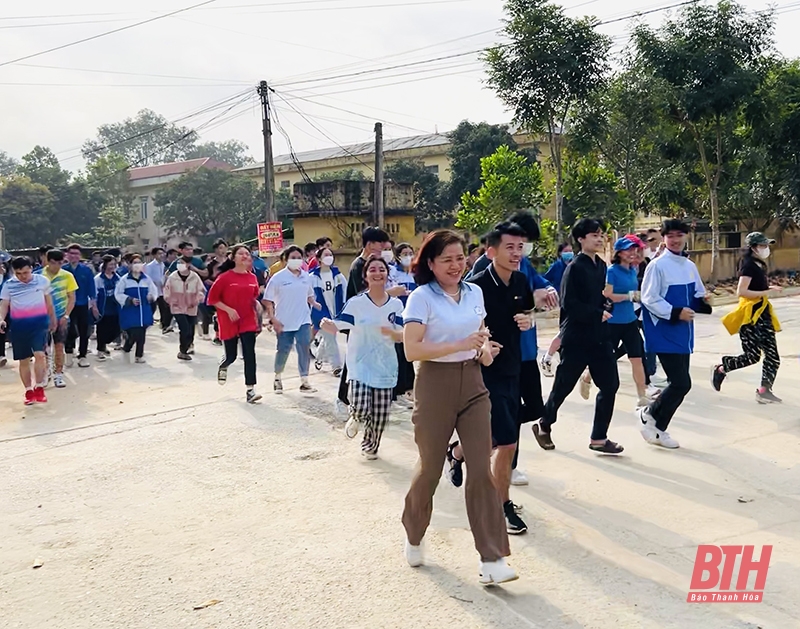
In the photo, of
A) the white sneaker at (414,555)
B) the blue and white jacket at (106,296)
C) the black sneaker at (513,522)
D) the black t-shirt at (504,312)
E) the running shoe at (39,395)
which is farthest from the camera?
the blue and white jacket at (106,296)

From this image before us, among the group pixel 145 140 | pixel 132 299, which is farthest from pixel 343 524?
pixel 145 140

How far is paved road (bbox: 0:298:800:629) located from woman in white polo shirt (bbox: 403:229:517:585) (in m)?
0.38

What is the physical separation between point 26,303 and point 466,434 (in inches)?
277

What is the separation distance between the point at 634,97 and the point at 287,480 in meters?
19.4

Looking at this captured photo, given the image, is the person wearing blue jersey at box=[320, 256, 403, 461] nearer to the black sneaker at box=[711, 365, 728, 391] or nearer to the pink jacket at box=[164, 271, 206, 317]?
the black sneaker at box=[711, 365, 728, 391]

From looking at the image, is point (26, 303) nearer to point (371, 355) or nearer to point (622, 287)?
point (371, 355)

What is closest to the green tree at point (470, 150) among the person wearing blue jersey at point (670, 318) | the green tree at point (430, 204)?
the green tree at point (430, 204)

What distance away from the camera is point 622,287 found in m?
7.79

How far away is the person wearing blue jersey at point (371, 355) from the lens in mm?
6402

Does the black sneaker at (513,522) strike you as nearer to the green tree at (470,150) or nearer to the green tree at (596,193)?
the green tree at (596,193)

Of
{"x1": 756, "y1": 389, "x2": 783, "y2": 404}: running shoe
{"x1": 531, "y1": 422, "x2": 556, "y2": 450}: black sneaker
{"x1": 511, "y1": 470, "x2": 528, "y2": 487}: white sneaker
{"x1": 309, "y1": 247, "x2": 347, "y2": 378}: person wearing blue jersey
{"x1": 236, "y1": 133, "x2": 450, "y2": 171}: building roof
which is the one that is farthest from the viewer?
{"x1": 236, "y1": 133, "x2": 450, "y2": 171}: building roof

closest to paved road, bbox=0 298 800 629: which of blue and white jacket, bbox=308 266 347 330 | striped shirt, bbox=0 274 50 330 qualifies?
striped shirt, bbox=0 274 50 330

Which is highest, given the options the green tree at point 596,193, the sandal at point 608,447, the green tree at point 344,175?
the green tree at point 344,175

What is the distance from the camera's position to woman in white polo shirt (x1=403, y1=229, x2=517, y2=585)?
394 centimetres
